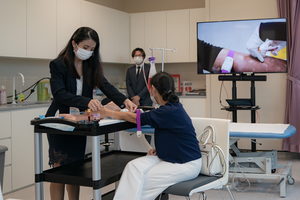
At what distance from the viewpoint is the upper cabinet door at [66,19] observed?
13.6 feet

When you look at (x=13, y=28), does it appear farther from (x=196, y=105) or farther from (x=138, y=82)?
(x=196, y=105)

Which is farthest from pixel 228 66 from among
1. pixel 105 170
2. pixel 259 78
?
pixel 105 170

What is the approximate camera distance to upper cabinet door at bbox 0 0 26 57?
11.3 ft

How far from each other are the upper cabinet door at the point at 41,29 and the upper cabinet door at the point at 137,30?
1696 mm

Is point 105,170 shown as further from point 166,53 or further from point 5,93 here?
point 166,53

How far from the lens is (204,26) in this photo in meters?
4.23

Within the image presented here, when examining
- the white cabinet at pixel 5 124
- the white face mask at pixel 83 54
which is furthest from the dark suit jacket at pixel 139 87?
the white face mask at pixel 83 54

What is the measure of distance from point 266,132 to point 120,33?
3.23 m

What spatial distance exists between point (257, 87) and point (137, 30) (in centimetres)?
214

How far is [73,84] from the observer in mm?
2074

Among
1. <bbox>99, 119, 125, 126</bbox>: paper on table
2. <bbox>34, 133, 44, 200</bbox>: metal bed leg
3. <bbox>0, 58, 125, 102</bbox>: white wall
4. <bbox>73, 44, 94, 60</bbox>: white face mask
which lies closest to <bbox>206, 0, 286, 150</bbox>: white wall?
<bbox>0, 58, 125, 102</bbox>: white wall

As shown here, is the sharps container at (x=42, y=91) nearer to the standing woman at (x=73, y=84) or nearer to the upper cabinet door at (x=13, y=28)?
the upper cabinet door at (x=13, y=28)

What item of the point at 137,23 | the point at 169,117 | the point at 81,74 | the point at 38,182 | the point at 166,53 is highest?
the point at 137,23

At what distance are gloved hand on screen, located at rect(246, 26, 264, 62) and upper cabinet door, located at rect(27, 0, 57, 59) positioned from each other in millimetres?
2437
